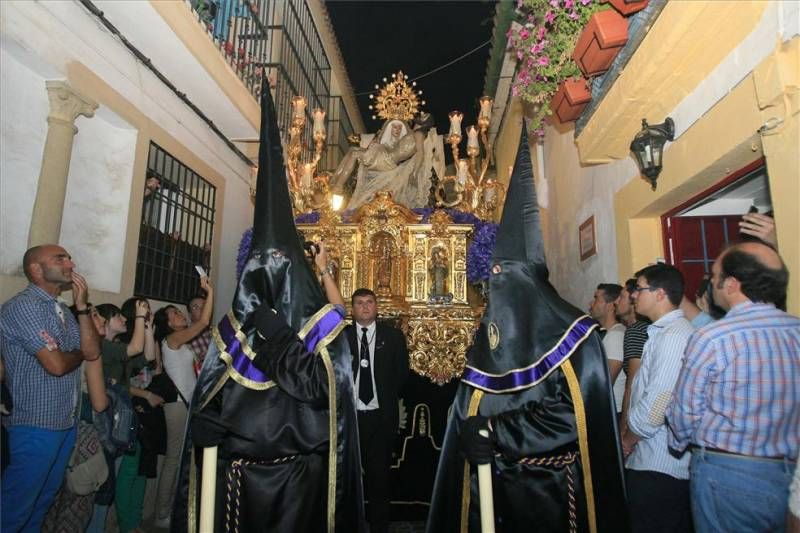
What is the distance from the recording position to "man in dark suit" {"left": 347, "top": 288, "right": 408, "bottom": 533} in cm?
370

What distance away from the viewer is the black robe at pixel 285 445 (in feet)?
7.51

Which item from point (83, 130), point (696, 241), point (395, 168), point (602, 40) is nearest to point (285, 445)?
point (602, 40)

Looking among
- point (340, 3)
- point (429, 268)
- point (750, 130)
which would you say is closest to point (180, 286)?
point (429, 268)

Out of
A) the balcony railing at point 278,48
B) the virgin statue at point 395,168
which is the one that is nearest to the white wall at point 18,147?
the balcony railing at point 278,48

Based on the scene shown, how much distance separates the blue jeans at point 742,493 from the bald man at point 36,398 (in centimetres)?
319

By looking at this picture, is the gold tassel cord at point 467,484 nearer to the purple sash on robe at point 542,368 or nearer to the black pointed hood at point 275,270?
the purple sash on robe at point 542,368

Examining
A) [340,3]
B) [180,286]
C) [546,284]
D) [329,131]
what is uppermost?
[340,3]

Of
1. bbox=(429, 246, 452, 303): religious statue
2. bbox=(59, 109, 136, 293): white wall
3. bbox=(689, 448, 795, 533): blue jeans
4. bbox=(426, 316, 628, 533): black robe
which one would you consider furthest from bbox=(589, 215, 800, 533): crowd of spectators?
bbox=(59, 109, 136, 293): white wall

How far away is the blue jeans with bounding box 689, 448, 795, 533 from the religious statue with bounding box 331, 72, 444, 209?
4.89 metres

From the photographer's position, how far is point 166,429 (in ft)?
13.1

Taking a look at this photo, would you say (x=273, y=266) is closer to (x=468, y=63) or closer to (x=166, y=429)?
(x=166, y=429)

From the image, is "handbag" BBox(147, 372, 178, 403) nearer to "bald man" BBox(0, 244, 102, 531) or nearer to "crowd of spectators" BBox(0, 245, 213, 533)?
"crowd of spectators" BBox(0, 245, 213, 533)

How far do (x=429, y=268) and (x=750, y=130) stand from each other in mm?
3388

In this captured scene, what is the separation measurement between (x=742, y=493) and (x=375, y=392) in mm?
2397
